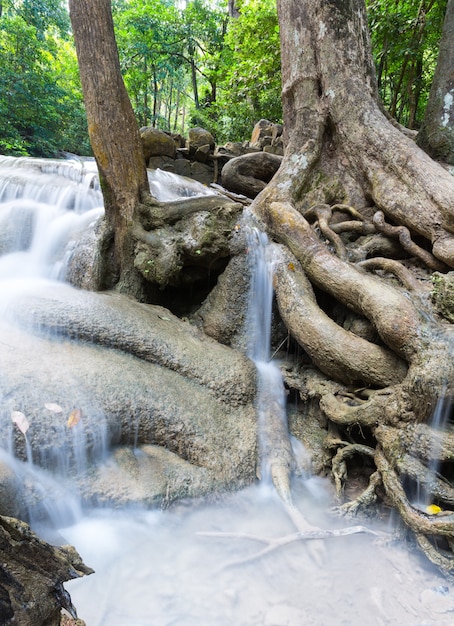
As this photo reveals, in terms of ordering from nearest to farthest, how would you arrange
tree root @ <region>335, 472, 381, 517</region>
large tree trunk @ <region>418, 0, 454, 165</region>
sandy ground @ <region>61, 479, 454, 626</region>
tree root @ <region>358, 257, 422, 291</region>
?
sandy ground @ <region>61, 479, 454, 626</region> → tree root @ <region>335, 472, 381, 517</region> → tree root @ <region>358, 257, 422, 291</region> → large tree trunk @ <region>418, 0, 454, 165</region>

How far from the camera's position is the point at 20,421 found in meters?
2.58

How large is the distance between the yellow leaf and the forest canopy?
8.44m

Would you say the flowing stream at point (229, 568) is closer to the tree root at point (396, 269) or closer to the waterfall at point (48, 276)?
the waterfall at point (48, 276)

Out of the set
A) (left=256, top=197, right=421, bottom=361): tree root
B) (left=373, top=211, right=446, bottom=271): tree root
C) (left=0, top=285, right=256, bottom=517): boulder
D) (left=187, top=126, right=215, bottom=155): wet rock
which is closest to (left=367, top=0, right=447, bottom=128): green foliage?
(left=187, top=126, right=215, bottom=155): wet rock

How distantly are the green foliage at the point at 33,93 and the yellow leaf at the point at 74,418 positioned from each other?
10.2 m

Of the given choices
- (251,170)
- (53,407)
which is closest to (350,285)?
(53,407)

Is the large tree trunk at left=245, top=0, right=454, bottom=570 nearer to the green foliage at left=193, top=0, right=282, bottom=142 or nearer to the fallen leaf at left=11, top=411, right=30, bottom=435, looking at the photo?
the fallen leaf at left=11, top=411, right=30, bottom=435

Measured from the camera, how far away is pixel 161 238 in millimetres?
4293

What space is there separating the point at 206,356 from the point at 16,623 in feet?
8.65

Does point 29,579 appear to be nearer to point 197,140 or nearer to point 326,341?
point 326,341

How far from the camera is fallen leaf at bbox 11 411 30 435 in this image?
256 centimetres

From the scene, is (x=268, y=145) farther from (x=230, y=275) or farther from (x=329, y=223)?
(x=230, y=275)

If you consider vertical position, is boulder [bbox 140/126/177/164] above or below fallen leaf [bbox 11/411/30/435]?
above

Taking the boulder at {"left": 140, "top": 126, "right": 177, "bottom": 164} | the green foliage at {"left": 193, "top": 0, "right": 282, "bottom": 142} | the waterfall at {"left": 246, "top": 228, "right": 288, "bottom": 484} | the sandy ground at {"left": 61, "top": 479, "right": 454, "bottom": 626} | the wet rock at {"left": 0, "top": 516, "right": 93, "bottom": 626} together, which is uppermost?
the green foliage at {"left": 193, "top": 0, "right": 282, "bottom": 142}
